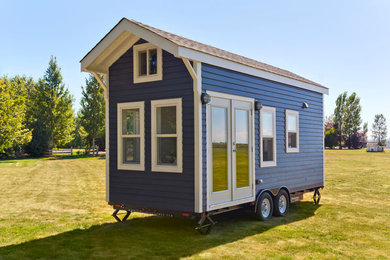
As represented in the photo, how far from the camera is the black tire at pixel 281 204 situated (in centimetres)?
891

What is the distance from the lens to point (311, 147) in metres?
11.0

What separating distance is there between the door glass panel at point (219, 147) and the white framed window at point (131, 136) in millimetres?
1455

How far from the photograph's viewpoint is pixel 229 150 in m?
7.60

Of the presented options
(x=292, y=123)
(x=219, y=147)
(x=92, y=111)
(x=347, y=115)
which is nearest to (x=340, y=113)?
(x=347, y=115)

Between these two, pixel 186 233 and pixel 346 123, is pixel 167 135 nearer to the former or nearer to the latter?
pixel 186 233

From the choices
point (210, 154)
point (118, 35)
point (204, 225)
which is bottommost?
point (204, 225)

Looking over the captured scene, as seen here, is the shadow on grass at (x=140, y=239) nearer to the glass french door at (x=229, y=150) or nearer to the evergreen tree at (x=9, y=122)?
the glass french door at (x=229, y=150)

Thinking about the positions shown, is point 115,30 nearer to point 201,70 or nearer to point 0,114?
point 201,70

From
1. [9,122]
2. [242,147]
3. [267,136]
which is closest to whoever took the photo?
[242,147]

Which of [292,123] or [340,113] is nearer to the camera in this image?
[292,123]

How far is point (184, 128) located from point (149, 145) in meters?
0.93

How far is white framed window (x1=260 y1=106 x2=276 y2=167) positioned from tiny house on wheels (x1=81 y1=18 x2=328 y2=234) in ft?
0.08

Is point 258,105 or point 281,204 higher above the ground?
point 258,105

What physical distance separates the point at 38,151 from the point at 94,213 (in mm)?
32145
